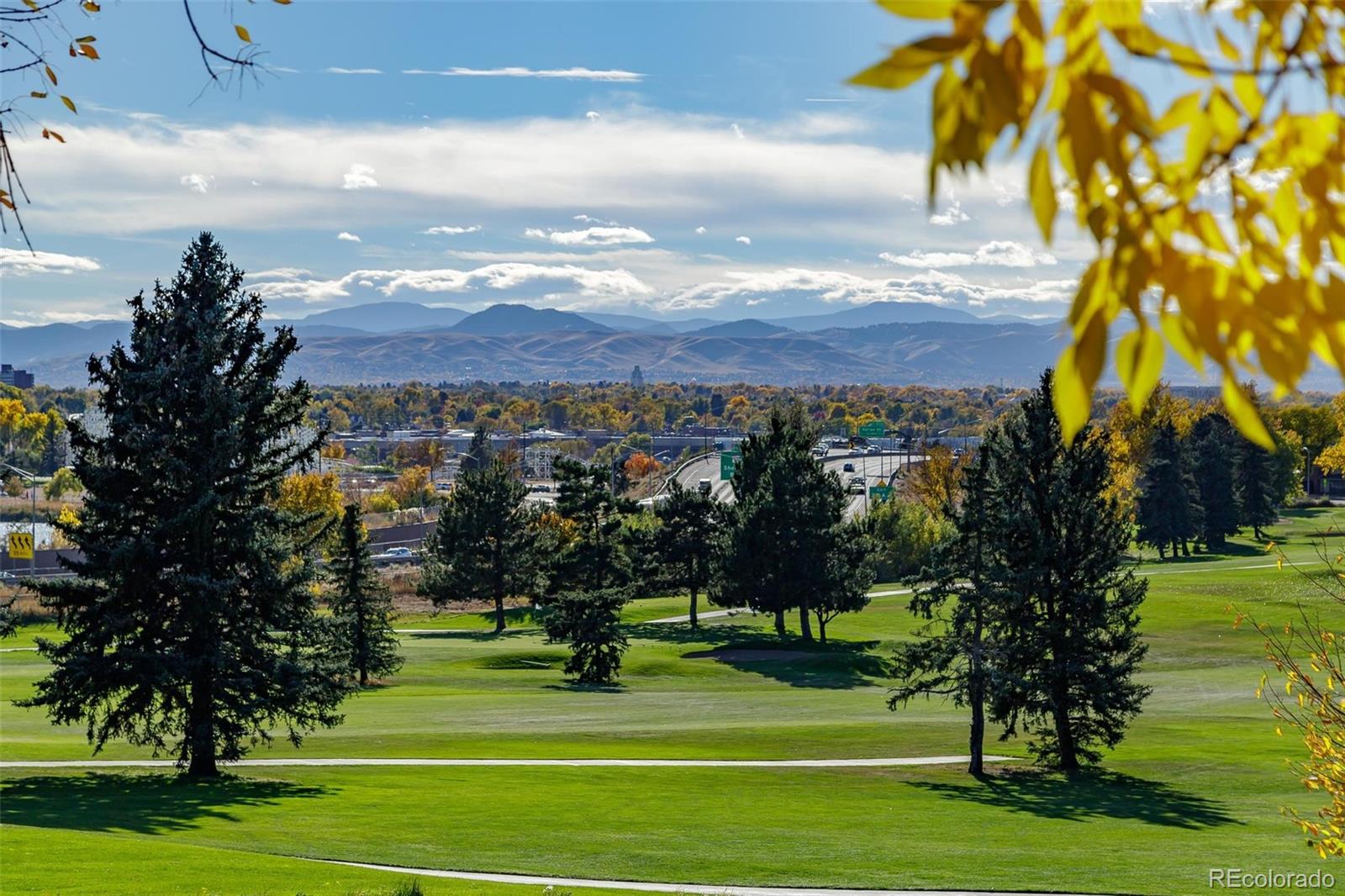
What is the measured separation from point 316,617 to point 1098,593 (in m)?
19.0

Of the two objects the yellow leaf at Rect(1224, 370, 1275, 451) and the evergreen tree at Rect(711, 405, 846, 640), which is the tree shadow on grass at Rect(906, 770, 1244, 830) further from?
the evergreen tree at Rect(711, 405, 846, 640)

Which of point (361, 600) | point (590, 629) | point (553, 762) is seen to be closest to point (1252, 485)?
point (590, 629)

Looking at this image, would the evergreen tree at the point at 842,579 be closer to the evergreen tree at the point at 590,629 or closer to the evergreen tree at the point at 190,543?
the evergreen tree at the point at 590,629

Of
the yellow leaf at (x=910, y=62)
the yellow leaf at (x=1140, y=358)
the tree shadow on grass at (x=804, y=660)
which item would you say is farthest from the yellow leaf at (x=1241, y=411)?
the tree shadow on grass at (x=804, y=660)

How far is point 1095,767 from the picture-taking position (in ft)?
101

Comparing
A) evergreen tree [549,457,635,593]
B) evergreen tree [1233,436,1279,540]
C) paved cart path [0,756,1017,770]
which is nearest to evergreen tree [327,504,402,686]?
evergreen tree [549,457,635,593]

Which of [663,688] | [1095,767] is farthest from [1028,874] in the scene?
[663,688]

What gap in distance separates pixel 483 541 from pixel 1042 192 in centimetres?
6483

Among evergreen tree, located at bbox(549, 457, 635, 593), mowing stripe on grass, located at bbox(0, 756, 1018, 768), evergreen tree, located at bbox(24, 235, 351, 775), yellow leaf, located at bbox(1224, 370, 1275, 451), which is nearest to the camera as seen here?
yellow leaf, located at bbox(1224, 370, 1275, 451)

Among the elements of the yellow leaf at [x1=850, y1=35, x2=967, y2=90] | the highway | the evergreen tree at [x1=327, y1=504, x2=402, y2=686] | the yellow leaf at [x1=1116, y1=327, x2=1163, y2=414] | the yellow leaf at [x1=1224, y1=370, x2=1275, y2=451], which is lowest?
the evergreen tree at [x1=327, y1=504, x2=402, y2=686]

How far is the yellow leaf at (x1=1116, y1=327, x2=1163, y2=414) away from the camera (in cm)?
194

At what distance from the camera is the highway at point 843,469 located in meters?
132

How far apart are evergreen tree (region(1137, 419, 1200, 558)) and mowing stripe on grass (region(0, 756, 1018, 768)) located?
188 feet

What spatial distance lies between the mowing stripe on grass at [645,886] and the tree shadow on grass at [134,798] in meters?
4.00
